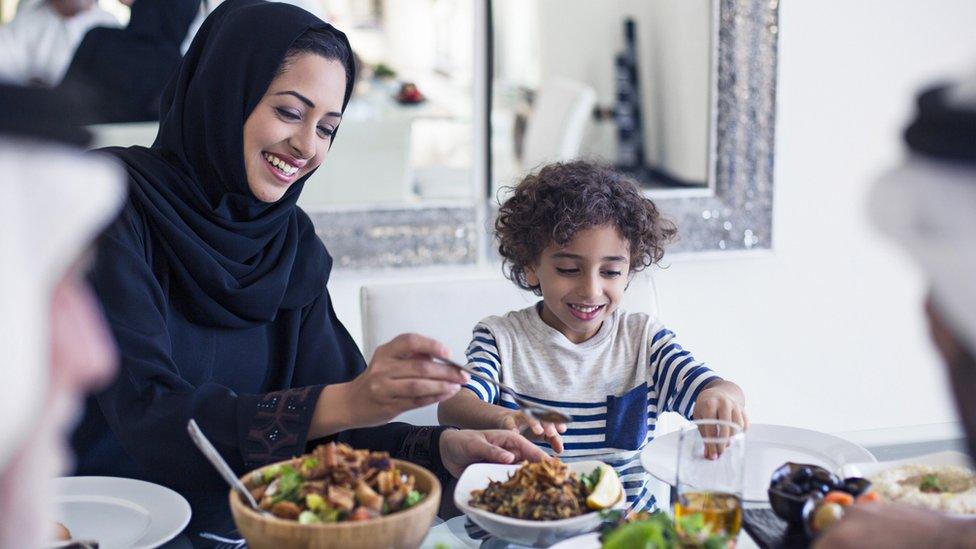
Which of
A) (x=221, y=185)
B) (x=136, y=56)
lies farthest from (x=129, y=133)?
(x=221, y=185)

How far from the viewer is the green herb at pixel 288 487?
3.24ft

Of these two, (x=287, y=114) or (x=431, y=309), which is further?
(x=431, y=309)

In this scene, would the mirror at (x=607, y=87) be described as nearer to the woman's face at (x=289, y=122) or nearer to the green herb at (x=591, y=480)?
the woman's face at (x=289, y=122)

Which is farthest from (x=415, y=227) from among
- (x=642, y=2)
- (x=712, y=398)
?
(x=712, y=398)

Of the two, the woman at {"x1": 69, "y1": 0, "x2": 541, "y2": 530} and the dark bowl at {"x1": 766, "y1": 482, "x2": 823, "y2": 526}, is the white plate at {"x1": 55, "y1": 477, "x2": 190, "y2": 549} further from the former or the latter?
the dark bowl at {"x1": 766, "y1": 482, "x2": 823, "y2": 526}

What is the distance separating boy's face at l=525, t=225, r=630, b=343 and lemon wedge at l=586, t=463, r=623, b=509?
538 millimetres

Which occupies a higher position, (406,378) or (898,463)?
(406,378)

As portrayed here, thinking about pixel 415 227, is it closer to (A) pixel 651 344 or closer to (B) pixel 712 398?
(A) pixel 651 344

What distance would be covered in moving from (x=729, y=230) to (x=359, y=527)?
235 cm

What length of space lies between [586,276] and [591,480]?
57 cm

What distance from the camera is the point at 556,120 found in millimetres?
2869

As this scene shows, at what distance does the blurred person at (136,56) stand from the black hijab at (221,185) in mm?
797

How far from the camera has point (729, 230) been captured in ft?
9.98

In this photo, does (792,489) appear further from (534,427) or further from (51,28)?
(51,28)
